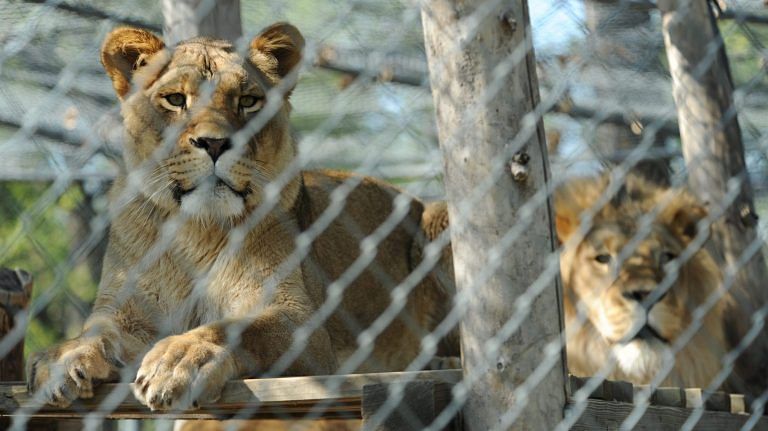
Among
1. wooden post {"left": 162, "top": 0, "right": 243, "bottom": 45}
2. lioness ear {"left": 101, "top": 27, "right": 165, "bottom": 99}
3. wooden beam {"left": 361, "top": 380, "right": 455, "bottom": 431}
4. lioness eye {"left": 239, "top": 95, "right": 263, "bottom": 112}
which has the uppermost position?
wooden post {"left": 162, "top": 0, "right": 243, "bottom": 45}

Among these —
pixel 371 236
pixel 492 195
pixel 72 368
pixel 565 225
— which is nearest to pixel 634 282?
pixel 565 225

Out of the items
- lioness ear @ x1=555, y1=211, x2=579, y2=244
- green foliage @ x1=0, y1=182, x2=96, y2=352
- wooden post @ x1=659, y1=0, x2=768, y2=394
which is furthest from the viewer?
green foliage @ x1=0, y1=182, x2=96, y2=352

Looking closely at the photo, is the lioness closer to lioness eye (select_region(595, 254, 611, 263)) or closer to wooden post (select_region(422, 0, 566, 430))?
wooden post (select_region(422, 0, 566, 430))

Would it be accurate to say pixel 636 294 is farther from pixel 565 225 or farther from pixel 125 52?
pixel 125 52

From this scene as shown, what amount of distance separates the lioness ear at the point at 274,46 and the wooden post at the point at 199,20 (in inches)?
21.5

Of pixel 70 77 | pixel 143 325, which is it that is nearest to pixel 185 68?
pixel 143 325

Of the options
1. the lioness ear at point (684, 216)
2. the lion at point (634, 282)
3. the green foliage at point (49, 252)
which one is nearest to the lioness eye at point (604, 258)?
the lion at point (634, 282)

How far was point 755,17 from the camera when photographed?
14.2 feet

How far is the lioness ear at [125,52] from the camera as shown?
84.6 inches

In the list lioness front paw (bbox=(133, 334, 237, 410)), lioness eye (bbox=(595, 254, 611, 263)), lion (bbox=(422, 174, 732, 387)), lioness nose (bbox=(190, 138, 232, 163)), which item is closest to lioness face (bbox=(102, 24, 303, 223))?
lioness nose (bbox=(190, 138, 232, 163))

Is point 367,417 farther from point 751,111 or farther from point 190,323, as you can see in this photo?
point 751,111

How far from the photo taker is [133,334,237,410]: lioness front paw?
165 centimetres

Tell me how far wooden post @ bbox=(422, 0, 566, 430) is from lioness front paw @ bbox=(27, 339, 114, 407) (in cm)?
61

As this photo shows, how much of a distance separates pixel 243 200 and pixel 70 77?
84 cm
